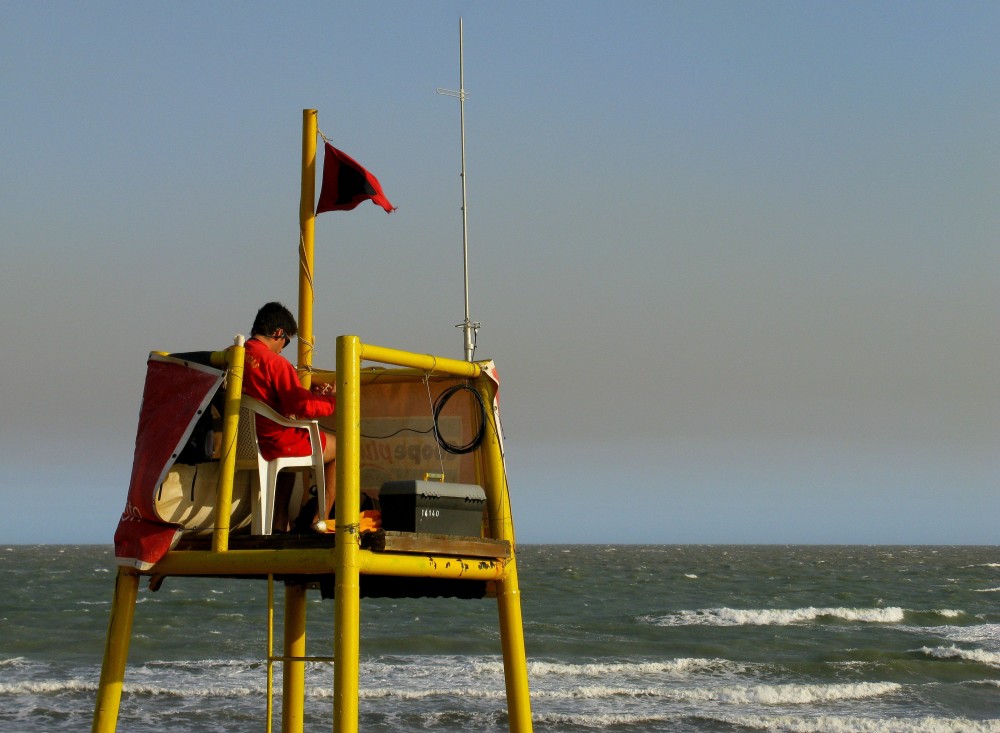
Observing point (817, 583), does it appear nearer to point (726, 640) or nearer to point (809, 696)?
point (726, 640)

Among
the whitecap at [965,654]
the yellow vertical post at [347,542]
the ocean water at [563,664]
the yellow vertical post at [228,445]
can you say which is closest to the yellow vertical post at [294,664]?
the yellow vertical post at [228,445]

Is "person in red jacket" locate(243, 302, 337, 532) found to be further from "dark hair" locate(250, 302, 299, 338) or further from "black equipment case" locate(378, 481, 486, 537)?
"black equipment case" locate(378, 481, 486, 537)

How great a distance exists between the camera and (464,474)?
8.38m

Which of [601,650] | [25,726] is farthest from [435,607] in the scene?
[25,726]

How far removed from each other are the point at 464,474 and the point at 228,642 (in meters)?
26.0

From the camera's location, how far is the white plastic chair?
25.0 feet

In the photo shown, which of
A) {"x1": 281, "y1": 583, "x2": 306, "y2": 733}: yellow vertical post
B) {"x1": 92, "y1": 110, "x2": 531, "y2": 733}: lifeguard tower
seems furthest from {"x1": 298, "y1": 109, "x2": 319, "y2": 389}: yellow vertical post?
{"x1": 281, "y1": 583, "x2": 306, "y2": 733}: yellow vertical post

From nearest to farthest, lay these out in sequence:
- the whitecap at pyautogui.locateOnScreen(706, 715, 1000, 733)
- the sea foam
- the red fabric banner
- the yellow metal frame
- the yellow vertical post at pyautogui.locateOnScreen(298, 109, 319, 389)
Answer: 1. the yellow metal frame
2. the red fabric banner
3. the yellow vertical post at pyautogui.locateOnScreen(298, 109, 319, 389)
4. the whitecap at pyautogui.locateOnScreen(706, 715, 1000, 733)
5. the sea foam

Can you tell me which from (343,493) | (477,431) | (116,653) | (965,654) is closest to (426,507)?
(343,493)

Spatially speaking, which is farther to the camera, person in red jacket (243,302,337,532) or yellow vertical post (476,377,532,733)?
yellow vertical post (476,377,532,733)

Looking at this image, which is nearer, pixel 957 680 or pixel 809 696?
pixel 809 696

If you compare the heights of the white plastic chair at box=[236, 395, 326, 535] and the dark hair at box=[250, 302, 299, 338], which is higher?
the dark hair at box=[250, 302, 299, 338]

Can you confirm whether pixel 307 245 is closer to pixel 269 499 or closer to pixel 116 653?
pixel 269 499

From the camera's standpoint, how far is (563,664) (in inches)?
1118
